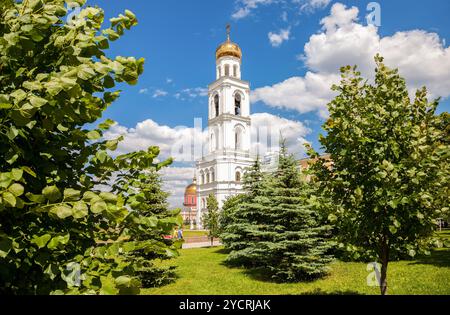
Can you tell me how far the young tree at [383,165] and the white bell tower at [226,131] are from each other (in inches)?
2153

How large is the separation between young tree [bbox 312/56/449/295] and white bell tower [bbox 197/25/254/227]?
2153 inches

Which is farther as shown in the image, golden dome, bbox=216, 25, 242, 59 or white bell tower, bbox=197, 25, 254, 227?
golden dome, bbox=216, 25, 242, 59

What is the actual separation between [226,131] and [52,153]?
60931 mm

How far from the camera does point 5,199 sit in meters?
1.51

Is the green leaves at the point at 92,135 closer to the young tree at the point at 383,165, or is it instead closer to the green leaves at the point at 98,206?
the green leaves at the point at 98,206

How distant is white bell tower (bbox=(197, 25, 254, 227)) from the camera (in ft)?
207

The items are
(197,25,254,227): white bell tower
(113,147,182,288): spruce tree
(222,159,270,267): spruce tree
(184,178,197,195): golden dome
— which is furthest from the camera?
(184,178,197,195): golden dome

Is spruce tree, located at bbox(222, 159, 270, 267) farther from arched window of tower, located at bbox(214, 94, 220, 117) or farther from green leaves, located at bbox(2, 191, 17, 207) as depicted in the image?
arched window of tower, located at bbox(214, 94, 220, 117)

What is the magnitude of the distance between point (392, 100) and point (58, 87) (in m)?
6.38

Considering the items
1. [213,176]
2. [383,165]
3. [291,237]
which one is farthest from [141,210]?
[213,176]

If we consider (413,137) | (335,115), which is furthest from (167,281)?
(413,137)

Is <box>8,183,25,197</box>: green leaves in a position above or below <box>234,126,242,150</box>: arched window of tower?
below

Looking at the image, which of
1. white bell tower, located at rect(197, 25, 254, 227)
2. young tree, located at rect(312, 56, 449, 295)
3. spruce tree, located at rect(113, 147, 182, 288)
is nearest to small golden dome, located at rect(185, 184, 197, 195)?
white bell tower, located at rect(197, 25, 254, 227)
